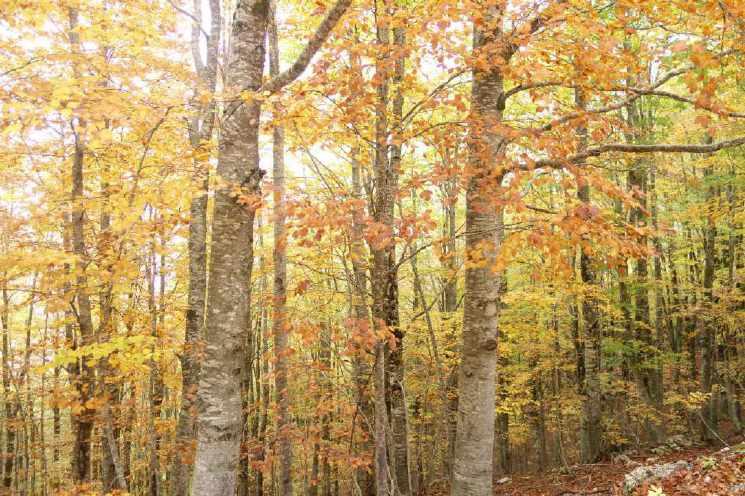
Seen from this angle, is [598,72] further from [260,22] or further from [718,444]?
[718,444]

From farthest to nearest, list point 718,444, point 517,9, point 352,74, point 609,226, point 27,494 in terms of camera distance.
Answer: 1. point 27,494
2. point 718,444
3. point 517,9
4. point 352,74
5. point 609,226

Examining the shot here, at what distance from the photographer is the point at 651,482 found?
6488mm

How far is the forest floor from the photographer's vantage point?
5711 millimetres

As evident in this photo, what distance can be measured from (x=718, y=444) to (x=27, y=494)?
877 inches

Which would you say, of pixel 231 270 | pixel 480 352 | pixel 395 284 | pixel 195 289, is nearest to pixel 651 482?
pixel 480 352

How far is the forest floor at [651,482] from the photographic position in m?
5.71

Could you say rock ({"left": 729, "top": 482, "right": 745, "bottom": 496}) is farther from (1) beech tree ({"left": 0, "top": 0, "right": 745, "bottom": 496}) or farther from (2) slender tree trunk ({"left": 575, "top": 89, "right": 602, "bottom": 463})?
(2) slender tree trunk ({"left": 575, "top": 89, "right": 602, "bottom": 463})

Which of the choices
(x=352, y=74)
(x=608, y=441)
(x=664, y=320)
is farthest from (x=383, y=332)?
(x=664, y=320)

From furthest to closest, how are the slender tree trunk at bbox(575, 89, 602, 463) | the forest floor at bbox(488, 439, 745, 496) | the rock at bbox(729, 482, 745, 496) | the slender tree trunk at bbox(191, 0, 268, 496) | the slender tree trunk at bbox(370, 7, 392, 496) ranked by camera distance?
the slender tree trunk at bbox(575, 89, 602, 463)
the forest floor at bbox(488, 439, 745, 496)
the rock at bbox(729, 482, 745, 496)
the slender tree trunk at bbox(370, 7, 392, 496)
the slender tree trunk at bbox(191, 0, 268, 496)

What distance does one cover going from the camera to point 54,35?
7.59 meters

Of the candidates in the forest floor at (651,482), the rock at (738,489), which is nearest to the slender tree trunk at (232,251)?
the forest floor at (651,482)

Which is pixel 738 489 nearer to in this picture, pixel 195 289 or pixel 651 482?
pixel 651 482

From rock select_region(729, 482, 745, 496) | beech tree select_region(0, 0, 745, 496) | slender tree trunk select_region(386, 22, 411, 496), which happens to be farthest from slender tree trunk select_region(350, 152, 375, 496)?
rock select_region(729, 482, 745, 496)

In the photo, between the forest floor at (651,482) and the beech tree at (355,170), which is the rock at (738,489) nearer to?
the forest floor at (651,482)
